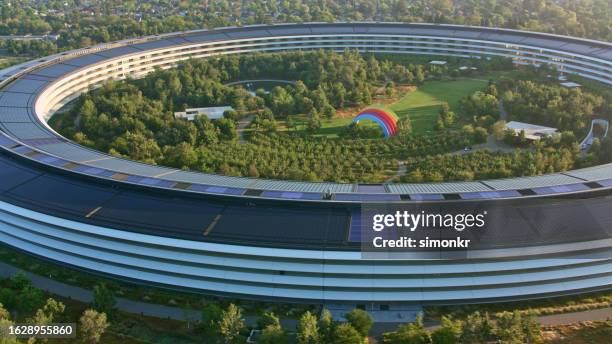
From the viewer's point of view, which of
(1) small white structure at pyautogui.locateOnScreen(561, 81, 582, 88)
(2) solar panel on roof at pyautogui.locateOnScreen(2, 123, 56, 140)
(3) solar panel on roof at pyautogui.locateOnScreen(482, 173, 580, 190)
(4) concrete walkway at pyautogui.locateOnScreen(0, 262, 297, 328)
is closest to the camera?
(4) concrete walkway at pyautogui.locateOnScreen(0, 262, 297, 328)

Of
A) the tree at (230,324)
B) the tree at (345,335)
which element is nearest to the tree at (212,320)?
the tree at (230,324)

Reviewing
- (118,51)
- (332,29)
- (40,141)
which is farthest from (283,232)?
(332,29)

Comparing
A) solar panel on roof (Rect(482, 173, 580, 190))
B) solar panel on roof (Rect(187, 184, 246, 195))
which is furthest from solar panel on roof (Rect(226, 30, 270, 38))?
solar panel on roof (Rect(482, 173, 580, 190))

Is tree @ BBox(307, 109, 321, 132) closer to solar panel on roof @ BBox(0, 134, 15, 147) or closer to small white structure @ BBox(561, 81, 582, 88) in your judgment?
solar panel on roof @ BBox(0, 134, 15, 147)

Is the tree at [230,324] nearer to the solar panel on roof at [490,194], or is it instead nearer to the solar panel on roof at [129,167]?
the solar panel on roof at [129,167]

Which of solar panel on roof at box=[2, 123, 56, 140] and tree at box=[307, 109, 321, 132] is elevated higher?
solar panel on roof at box=[2, 123, 56, 140]

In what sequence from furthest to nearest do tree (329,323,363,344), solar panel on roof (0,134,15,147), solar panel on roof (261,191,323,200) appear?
solar panel on roof (0,134,15,147) → solar panel on roof (261,191,323,200) → tree (329,323,363,344)

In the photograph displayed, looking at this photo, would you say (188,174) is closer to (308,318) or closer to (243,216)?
(243,216)
